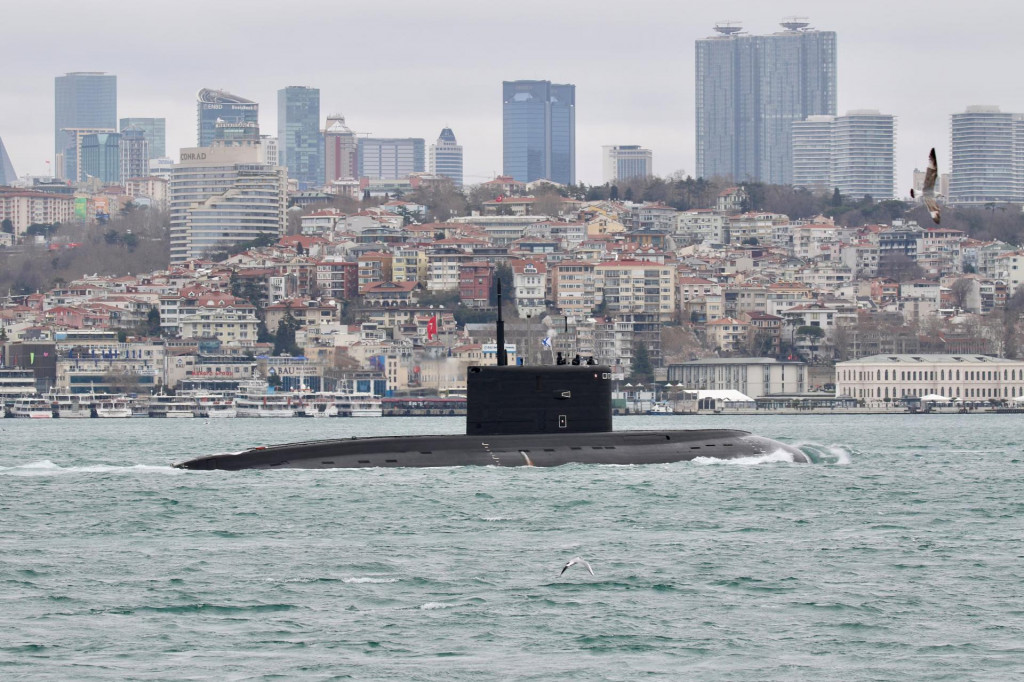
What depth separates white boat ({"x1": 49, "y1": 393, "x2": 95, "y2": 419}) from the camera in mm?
123062

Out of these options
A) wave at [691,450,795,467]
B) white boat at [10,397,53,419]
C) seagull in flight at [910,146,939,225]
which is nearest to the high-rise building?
white boat at [10,397,53,419]

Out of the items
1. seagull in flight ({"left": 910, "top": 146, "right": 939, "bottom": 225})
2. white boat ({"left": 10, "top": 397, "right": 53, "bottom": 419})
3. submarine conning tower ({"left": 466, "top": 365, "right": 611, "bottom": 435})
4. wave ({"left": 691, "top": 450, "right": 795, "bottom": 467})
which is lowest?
white boat ({"left": 10, "top": 397, "right": 53, "bottom": 419})

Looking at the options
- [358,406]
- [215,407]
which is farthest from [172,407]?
[358,406]

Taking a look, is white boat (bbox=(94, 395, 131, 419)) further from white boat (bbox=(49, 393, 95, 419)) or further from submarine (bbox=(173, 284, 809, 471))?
submarine (bbox=(173, 284, 809, 471))

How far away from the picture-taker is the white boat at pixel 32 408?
402ft

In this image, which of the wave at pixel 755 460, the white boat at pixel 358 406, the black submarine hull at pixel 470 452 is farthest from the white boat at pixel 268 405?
the black submarine hull at pixel 470 452

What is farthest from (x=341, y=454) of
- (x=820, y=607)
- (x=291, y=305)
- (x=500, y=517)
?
(x=291, y=305)

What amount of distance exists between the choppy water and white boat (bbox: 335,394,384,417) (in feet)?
281

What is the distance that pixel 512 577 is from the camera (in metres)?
21.2

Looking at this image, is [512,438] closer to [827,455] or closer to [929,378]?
[827,455]

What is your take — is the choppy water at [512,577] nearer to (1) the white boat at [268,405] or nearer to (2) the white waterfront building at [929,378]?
(1) the white boat at [268,405]

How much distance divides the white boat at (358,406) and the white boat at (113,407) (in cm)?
1297

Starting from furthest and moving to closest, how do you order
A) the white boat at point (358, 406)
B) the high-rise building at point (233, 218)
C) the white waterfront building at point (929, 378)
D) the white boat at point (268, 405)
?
the high-rise building at point (233, 218)
the white boat at point (268, 405)
the white waterfront building at point (929, 378)
the white boat at point (358, 406)

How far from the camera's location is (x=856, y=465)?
4131cm
